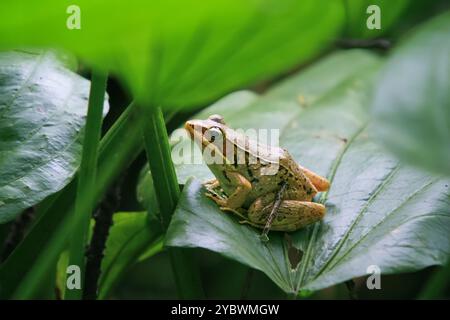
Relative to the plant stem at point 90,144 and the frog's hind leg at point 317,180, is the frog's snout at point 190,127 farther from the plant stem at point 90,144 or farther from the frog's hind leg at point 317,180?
the plant stem at point 90,144

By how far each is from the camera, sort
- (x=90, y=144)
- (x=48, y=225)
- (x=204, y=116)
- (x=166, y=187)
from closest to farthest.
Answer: (x=90, y=144) → (x=166, y=187) → (x=48, y=225) → (x=204, y=116)

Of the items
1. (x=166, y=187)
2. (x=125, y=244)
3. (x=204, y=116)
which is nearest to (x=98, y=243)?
(x=125, y=244)

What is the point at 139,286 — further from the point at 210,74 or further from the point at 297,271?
the point at 210,74

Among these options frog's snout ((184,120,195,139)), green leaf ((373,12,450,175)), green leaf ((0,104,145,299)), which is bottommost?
green leaf ((0,104,145,299))

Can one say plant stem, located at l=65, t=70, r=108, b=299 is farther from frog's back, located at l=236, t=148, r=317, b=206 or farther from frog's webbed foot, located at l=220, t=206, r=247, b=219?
frog's back, located at l=236, t=148, r=317, b=206

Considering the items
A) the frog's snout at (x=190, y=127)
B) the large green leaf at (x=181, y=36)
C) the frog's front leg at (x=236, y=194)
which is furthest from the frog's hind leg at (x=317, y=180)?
the large green leaf at (x=181, y=36)

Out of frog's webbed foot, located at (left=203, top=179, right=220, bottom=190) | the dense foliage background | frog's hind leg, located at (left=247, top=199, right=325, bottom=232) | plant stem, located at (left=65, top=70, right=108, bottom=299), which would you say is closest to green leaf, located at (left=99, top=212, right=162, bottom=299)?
the dense foliage background

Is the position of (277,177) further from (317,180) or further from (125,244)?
(125,244)
